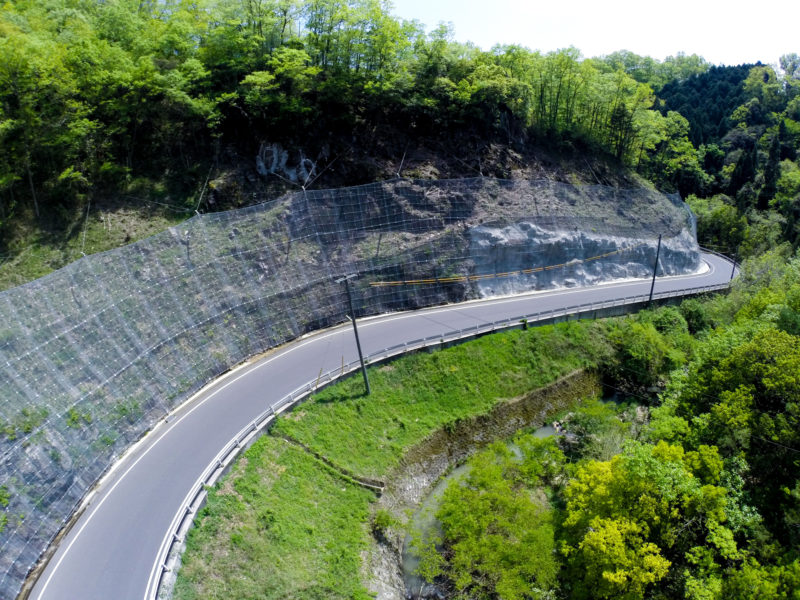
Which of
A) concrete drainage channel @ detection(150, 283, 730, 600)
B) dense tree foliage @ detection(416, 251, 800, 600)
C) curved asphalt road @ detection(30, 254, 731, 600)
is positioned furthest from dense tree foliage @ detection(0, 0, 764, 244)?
dense tree foliage @ detection(416, 251, 800, 600)

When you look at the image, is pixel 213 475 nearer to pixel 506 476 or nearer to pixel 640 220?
pixel 506 476

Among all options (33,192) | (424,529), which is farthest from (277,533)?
(33,192)

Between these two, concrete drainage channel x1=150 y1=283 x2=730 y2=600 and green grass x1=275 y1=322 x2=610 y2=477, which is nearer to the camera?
concrete drainage channel x1=150 y1=283 x2=730 y2=600

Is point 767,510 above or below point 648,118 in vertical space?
below

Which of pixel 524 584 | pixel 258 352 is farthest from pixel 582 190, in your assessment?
pixel 524 584

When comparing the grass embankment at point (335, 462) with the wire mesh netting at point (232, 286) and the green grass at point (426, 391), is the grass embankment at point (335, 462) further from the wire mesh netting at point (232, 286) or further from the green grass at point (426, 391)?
the wire mesh netting at point (232, 286)

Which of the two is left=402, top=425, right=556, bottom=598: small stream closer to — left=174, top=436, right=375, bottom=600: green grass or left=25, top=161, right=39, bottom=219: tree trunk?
left=174, top=436, right=375, bottom=600: green grass

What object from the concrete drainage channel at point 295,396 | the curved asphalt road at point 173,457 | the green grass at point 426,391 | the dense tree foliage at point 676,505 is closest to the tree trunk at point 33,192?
the curved asphalt road at point 173,457
